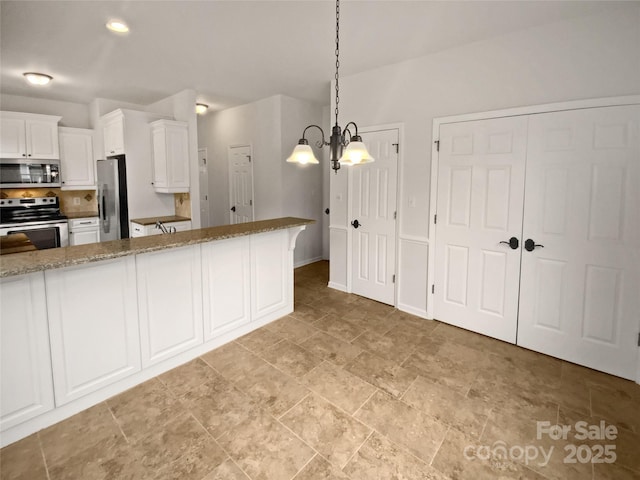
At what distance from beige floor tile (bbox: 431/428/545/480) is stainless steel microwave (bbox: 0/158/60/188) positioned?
6.12 metres

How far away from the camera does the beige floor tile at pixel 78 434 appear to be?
1817 mm

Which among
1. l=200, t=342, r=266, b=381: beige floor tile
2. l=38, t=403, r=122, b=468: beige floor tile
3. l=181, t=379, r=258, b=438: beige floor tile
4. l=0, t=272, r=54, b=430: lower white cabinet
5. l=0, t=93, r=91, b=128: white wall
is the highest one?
l=0, t=93, r=91, b=128: white wall

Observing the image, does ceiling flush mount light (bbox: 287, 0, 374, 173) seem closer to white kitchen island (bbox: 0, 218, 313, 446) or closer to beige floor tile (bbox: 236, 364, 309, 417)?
white kitchen island (bbox: 0, 218, 313, 446)

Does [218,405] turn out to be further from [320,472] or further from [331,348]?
[331,348]

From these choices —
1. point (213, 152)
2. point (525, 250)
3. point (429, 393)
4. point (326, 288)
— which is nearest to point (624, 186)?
point (525, 250)

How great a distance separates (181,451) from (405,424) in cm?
133

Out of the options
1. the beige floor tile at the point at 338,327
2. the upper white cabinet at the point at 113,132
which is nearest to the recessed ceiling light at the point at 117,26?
the upper white cabinet at the point at 113,132

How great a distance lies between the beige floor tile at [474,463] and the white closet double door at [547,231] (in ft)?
4.94

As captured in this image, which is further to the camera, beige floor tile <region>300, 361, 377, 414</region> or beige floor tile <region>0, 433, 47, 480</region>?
beige floor tile <region>300, 361, 377, 414</region>

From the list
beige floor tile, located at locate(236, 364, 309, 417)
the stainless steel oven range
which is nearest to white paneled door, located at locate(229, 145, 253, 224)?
the stainless steel oven range

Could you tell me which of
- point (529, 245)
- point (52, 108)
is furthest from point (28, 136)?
point (529, 245)

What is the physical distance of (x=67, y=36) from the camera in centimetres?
299

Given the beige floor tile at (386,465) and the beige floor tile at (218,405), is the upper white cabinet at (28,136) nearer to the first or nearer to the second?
the beige floor tile at (218,405)

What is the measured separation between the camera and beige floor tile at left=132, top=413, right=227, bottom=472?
5.60 ft
